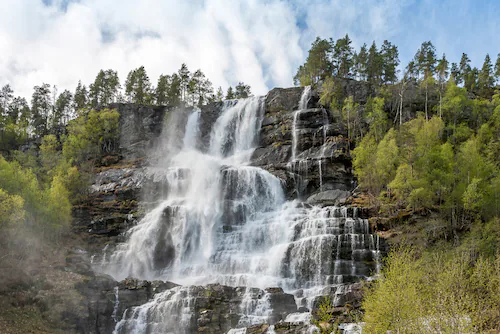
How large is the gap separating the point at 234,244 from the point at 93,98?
6658 cm

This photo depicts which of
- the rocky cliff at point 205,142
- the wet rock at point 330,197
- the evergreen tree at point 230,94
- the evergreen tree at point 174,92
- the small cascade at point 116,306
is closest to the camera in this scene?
the rocky cliff at point 205,142

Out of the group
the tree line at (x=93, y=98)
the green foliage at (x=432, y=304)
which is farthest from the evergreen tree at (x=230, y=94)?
the green foliage at (x=432, y=304)

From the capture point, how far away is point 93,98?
95.8 meters

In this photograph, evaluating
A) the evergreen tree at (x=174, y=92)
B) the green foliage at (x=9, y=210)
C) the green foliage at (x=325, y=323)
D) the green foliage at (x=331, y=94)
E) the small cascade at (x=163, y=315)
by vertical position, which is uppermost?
the evergreen tree at (x=174, y=92)

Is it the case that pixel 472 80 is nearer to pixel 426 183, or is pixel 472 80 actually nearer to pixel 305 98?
pixel 305 98

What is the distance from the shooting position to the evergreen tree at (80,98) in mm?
94819

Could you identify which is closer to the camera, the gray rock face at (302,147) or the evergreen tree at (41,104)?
the gray rock face at (302,147)

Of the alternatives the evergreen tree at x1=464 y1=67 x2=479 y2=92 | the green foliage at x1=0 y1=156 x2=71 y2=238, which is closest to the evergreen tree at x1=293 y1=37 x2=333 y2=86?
the evergreen tree at x1=464 y1=67 x2=479 y2=92

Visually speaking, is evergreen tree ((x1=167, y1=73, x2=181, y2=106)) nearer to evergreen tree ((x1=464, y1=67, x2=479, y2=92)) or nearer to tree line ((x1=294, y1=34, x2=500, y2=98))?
tree line ((x1=294, y1=34, x2=500, y2=98))

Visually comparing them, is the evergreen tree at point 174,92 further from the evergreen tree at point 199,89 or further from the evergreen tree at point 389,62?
the evergreen tree at point 389,62

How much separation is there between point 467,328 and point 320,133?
4568 centimetres

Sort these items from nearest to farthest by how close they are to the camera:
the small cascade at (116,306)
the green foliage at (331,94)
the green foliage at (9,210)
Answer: the small cascade at (116,306)
the green foliage at (9,210)
the green foliage at (331,94)

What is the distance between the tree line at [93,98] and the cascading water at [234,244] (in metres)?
29.0

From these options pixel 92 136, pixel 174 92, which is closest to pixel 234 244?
pixel 92 136
